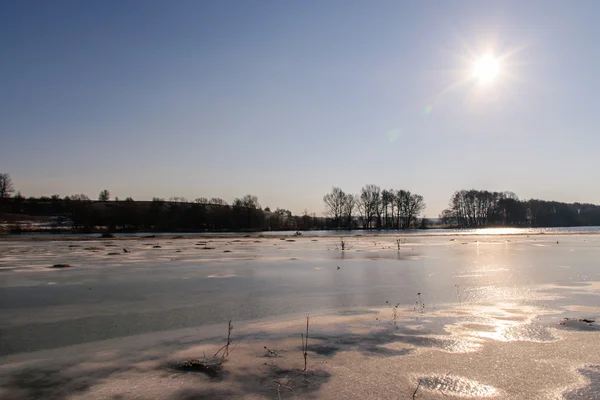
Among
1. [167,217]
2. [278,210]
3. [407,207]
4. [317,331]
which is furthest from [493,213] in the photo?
[317,331]

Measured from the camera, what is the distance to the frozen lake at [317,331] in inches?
178

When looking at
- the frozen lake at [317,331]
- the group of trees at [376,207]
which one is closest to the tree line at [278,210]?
the group of trees at [376,207]

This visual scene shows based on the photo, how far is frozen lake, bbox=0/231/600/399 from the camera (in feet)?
14.9

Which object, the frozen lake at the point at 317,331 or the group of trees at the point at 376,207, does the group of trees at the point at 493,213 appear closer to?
the group of trees at the point at 376,207

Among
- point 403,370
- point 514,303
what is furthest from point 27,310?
point 514,303

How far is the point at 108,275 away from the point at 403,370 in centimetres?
1315

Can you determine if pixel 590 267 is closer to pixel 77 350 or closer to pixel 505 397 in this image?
pixel 505 397

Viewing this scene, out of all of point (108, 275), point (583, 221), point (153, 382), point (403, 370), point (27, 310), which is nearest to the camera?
point (153, 382)

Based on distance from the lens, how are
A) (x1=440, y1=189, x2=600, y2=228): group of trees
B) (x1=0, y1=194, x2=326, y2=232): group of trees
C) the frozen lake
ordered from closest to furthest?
the frozen lake
(x1=0, y1=194, x2=326, y2=232): group of trees
(x1=440, y1=189, x2=600, y2=228): group of trees

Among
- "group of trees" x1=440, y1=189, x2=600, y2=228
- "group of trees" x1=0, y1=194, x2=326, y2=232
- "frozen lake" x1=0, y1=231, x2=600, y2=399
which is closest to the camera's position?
"frozen lake" x1=0, y1=231, x2=600, y2=399

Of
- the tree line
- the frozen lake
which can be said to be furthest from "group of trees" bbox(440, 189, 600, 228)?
the frozen lake

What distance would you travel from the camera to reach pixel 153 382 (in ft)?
15.2

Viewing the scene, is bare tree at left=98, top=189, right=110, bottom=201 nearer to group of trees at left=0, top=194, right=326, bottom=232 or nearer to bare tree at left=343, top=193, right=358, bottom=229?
group of trees at left=0, top=194, right=326, bottom=232

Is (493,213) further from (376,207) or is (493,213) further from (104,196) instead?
(104,196)
